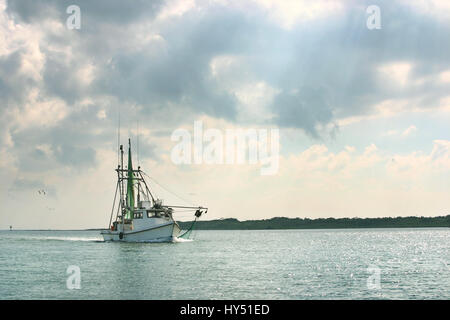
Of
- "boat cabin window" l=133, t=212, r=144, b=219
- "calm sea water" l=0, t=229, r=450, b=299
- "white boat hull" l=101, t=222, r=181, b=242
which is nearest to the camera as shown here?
"calm sea water" l=0, t=229, r=450, b=299

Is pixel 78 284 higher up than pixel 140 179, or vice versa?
pixel 140 179

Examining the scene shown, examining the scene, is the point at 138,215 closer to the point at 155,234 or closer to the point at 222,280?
the point at 155,234

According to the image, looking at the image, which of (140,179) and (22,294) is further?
(140,179)

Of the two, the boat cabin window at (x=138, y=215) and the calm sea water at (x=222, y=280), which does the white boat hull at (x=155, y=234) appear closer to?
the boat cabin window at (x=138, y=215)

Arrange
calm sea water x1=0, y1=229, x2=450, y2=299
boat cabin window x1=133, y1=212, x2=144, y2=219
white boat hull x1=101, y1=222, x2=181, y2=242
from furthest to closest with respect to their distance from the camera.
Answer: white boat hull x1=101, y1=222, x2=181, y2=242
boat cabin window x1=133, y1=212, x2=144, y2=219
calm sea water x1=0, y1=229, x2=450, y2=299

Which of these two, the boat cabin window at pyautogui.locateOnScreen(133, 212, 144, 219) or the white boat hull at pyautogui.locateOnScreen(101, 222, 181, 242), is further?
the white boat hull at pyautogui.locateOnScreen(101, 222, 181, 242)

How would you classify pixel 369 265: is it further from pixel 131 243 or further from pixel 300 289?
pixel 131 243

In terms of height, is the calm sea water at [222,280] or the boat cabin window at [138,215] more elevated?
the boat cabin window at [138,215]

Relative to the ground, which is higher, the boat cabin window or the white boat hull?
the boat cabin window

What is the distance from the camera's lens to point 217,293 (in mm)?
35750

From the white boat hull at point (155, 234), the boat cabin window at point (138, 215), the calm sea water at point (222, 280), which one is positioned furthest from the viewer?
the white boat hull at point (155, 234)

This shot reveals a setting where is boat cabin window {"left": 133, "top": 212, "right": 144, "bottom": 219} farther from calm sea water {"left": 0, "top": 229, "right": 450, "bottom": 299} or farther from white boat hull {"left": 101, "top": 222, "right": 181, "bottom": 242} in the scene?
calm sea water {"left": 0, "top": 229, "right": 450, "bottom": 299}
